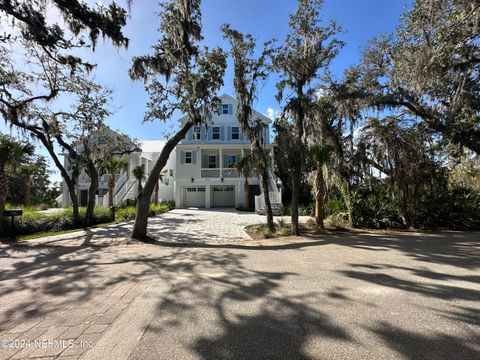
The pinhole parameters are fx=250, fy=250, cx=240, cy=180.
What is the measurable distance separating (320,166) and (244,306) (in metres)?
8.28

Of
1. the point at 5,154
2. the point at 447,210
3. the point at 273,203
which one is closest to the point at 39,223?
the point at 5,154

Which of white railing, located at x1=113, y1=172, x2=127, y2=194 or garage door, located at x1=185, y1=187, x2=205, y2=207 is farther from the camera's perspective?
garage door, located at x1=185, y1=187, x2=205, y2=207

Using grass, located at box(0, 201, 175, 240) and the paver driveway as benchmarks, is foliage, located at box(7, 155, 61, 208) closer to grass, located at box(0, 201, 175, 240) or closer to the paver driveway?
grass, located at box(0, 201, 175, 240)

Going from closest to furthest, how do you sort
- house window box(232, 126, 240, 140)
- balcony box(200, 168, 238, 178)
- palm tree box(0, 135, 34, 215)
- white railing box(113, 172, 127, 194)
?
palm tree box(0, 135, 34, 215), balcony box(200, 168, 238, 178), house window box(232, 126, 240, 140), white railing box(113, 172, 127, 194)

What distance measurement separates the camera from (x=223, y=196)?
78.4ft

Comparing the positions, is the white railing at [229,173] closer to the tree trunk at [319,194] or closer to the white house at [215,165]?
the white house at [215,165]

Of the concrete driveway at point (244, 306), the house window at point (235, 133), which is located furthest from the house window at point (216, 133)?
the concrete driveway at point (244, 306)

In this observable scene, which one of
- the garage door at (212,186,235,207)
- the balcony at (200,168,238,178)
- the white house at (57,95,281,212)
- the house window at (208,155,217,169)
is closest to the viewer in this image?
the white house at (57,95,281,212)

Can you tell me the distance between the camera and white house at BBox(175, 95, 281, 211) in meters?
21.6

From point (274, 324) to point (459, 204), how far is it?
11.7 m

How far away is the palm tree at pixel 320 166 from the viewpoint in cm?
1011

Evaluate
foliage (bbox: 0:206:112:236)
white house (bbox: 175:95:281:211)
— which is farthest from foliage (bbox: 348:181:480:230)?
foliage (bbox: 0:206:112:236)

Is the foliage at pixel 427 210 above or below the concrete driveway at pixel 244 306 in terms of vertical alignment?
above

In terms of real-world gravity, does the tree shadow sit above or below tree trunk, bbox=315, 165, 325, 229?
below
